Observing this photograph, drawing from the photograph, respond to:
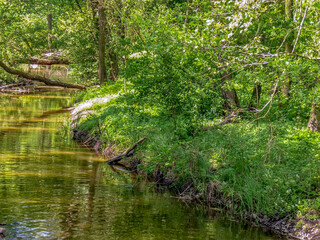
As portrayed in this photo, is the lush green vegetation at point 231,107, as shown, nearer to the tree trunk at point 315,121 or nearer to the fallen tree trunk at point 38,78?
the tree trunk at point 315,121

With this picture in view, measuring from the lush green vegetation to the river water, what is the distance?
830 mm

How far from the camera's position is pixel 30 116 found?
23109mm

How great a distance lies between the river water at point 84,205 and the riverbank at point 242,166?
18.7 inches

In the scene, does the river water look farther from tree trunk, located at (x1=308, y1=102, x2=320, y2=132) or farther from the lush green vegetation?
tree trunk, located at (x1=308, y1=102, x2=320, y2=132)

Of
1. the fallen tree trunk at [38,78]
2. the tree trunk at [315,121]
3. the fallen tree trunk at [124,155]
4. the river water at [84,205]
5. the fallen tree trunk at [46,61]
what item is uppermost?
the fallen tree trunk at [46,61]

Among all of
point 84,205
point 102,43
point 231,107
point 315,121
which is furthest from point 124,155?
point 102,43

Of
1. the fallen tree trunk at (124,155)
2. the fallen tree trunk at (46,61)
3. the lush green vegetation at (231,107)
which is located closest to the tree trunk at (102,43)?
the fallen tree trunk at (46,61)

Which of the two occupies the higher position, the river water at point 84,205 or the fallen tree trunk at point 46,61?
the fallen tree trunk at point 46,61

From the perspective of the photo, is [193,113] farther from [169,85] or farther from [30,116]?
[30,116]

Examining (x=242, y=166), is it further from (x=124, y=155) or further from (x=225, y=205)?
(x=124, y=155)

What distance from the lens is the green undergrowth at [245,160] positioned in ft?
28.5

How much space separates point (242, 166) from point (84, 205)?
341cm

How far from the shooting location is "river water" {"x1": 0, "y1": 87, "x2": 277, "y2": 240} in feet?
→ 26.0

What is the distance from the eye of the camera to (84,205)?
9266 mm
